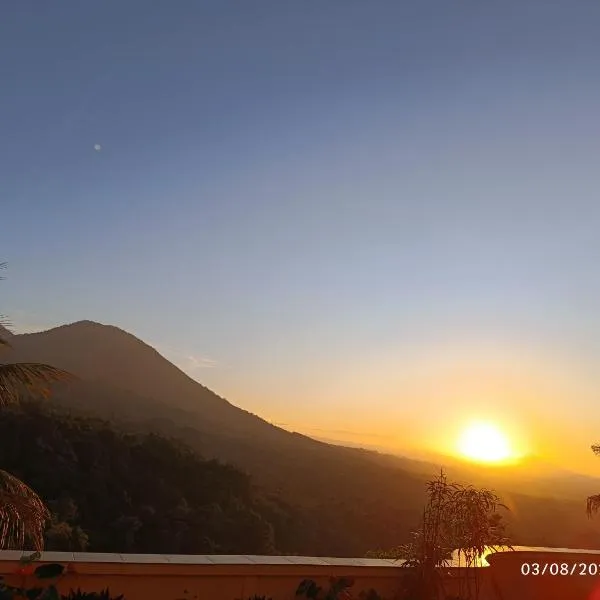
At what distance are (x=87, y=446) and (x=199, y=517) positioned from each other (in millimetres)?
9208

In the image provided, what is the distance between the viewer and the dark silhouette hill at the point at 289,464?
50500 mm

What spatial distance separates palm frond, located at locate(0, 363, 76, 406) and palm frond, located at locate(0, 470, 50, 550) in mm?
1219

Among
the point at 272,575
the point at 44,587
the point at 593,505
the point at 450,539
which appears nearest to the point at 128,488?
the point at 593,505

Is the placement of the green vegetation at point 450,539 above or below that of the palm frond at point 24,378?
below

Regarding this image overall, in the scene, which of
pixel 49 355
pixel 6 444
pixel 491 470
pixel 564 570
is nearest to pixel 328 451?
pixel 491 470

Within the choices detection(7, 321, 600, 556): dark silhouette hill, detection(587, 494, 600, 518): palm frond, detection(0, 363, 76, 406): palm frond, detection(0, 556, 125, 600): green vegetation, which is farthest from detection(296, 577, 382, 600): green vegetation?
detection(587, 494, 600, 518): palm frond

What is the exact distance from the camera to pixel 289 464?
83188 millimetres

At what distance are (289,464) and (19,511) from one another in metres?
76.3

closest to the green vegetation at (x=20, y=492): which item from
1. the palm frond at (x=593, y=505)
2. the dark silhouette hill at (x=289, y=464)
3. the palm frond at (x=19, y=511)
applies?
the palm frond at (x=19, y=511)

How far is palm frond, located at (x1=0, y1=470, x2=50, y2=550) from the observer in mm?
9086

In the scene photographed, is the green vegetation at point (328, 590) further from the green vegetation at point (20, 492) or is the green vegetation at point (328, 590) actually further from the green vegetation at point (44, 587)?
the green vegetation at point (20, 492)

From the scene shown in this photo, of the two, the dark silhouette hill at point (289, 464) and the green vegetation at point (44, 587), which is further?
the dark silhouette hill at point (289, 464)

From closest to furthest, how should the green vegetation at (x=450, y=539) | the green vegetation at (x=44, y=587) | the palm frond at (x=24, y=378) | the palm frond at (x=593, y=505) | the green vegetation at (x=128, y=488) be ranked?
the green vegetation at (x=44, y=587) → the green vegetation at (x=450, y=539) → the palm frond at (x=24, y=378) → the palm frond at (x=593, y=505) → the green vegetation at (x=128, y=488)

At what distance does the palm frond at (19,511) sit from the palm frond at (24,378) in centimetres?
122
